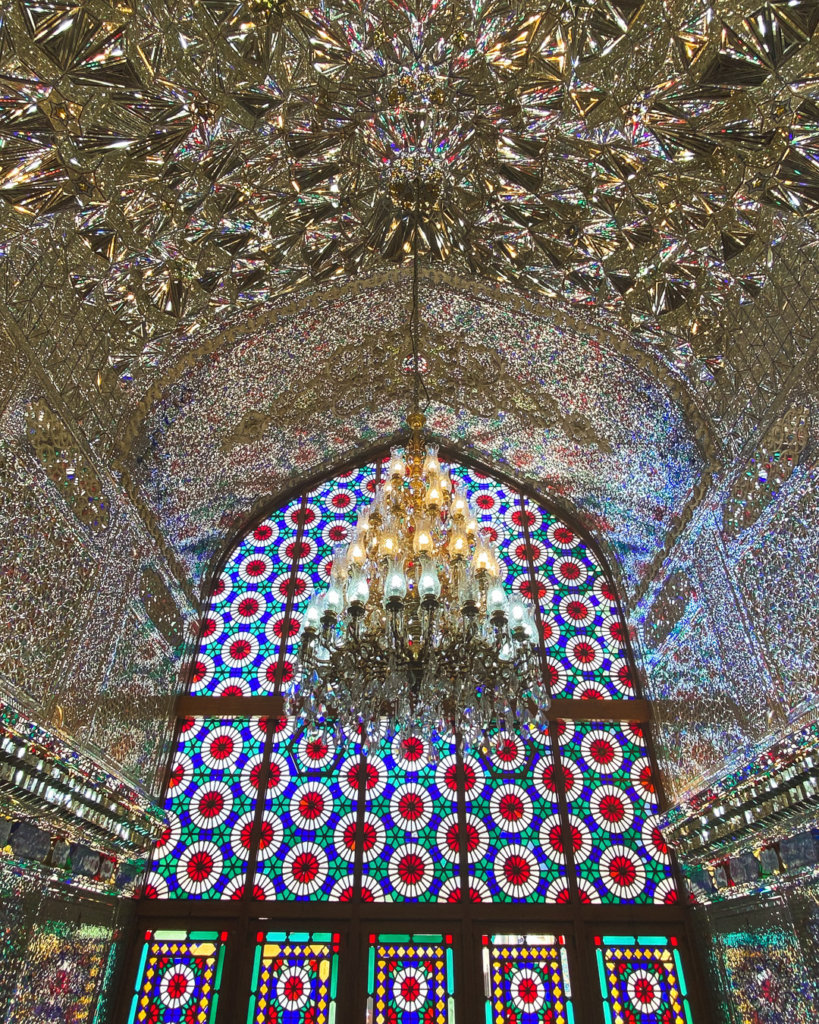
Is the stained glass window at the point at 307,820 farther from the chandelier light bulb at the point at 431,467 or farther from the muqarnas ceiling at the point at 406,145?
the muqarnas ceiling at the point at 406,145

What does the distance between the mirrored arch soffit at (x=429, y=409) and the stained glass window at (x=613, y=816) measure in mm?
1513

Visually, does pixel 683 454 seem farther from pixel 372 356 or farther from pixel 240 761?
pixel 240 761

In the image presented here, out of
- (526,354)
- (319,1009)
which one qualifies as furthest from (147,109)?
(319,1009)

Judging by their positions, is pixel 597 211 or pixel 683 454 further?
pixel 683 454

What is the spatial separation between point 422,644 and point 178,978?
10.4 ft

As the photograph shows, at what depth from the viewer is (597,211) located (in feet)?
14.2

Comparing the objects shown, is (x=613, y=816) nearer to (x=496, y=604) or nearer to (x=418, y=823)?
(x=418, y=823)

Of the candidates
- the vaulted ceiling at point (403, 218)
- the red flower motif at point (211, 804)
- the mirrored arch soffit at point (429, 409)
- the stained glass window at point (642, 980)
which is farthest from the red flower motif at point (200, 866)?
the stained glass window at point (642, 980)

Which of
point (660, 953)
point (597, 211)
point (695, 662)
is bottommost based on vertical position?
point (660, 953)

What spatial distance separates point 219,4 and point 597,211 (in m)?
2.38

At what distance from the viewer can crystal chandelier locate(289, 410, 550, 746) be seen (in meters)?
3.58

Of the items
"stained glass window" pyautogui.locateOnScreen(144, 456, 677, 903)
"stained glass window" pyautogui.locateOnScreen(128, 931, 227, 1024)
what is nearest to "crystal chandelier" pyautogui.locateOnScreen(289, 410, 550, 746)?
"stained glass window" pyautogui.locateOnScreen(144, 456, 677, 903)

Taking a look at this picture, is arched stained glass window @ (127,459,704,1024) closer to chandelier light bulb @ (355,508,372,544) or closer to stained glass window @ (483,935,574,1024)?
stained glass window @ (483,935,574,1024)

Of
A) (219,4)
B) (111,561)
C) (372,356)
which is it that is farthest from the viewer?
(372,356)
